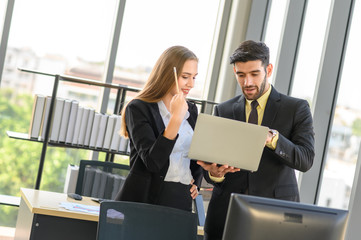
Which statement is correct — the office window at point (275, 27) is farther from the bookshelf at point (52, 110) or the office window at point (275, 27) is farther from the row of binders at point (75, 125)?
the row of binders at point (75, 125)

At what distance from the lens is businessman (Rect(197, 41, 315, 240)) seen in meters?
2.42

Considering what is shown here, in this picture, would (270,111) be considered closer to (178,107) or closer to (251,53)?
(251,53)

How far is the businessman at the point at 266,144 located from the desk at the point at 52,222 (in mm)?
678

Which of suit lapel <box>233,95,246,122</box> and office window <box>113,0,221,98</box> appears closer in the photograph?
suit lapel <box>233,95,246,122</box>

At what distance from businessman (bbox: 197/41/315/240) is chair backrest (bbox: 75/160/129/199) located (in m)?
1.10

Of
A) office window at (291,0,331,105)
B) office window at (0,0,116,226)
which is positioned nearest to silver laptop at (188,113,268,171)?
office window at (291,0,331,105)

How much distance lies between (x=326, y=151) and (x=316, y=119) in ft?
0.82

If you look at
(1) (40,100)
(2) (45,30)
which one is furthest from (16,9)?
(1) (40,100)

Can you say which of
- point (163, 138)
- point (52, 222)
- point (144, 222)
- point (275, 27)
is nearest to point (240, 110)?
point (163, 138)

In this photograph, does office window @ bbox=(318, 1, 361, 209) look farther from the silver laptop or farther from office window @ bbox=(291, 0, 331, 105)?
the silver laptop

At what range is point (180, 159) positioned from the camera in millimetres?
2637

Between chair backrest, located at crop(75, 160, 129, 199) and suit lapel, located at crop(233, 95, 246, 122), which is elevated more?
suit lapel, located at crop(233, 95, 246, 122)

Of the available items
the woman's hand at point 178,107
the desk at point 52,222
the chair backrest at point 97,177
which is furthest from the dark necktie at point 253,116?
the chair backrest at point 97,177

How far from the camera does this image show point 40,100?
4.41 m
